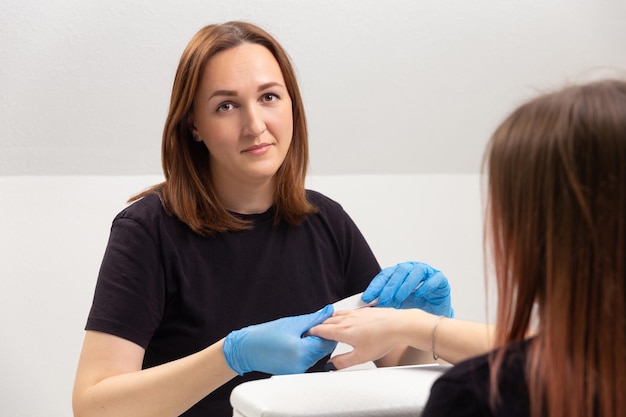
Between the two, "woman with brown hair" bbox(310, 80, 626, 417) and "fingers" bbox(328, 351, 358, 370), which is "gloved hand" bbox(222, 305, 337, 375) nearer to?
"fingers" bbox(328, 351, 358, 370)

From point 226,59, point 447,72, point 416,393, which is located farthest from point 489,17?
point 416,393

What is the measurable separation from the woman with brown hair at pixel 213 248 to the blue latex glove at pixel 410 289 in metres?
0.01

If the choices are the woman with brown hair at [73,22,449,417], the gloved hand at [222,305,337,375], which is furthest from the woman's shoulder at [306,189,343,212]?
the gloved hand at [222,305,337,375]

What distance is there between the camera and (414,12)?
2445mm

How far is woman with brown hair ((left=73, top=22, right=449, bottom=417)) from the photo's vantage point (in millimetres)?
1420

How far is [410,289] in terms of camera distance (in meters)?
1.47

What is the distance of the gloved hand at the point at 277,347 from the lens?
1252mm

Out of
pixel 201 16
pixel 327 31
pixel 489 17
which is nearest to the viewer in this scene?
pixel 201 16

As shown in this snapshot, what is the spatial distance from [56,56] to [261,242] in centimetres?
84

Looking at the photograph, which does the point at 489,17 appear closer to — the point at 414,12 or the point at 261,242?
the point at 414,12

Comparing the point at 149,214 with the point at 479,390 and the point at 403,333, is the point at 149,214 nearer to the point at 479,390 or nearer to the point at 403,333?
the point at 403,333

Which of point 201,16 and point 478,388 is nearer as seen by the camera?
point 478,388

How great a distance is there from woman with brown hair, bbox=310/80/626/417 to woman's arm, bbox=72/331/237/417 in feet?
2.16

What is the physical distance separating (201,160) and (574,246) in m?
1.11
